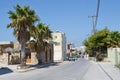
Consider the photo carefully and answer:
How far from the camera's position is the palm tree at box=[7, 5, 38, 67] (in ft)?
132

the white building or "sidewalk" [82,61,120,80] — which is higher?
the white building

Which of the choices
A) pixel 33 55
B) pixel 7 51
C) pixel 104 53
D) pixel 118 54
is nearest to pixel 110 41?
pixel 104 53

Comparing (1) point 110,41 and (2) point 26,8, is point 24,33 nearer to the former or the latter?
(2) point 26,8

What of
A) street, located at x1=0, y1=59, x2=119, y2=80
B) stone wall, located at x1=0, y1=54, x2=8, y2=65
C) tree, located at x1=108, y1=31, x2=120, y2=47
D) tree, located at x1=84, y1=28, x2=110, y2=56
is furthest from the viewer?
tree, located at x1=84, y1=28, x2=110, y2=56

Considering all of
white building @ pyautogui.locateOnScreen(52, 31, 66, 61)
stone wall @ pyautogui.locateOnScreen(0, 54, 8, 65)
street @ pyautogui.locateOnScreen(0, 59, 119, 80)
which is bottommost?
street @ pyautogui.locateOnScreen(0, 59, 119, 80)

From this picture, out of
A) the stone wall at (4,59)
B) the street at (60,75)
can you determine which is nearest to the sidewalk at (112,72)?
the street at (60,75)

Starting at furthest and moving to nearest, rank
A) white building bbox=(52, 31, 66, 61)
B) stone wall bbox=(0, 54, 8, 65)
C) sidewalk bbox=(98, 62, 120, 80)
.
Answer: white building bbox=(52, 31, 66, 61), stone wall bbox=(0, 54, 8, 65), sidewalk bbox=(98, 62, 120, 80)

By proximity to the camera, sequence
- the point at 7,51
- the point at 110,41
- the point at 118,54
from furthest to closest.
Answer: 1. the point at 110,41
2. the point at 7,51
3. the point at 118,54

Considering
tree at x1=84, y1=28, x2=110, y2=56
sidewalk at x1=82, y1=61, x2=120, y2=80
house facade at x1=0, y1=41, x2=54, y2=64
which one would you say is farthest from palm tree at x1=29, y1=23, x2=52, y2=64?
tree at x1=84, y1=28, x2=110, y2=56

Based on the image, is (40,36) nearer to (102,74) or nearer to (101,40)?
(101,40)

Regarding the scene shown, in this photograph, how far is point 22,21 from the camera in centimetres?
4034

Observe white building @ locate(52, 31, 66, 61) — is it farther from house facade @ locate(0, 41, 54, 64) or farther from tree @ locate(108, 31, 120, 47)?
tree @ locate(108, 31, 120, 47)

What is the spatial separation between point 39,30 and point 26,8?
11.0 m

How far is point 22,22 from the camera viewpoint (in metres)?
40.6
